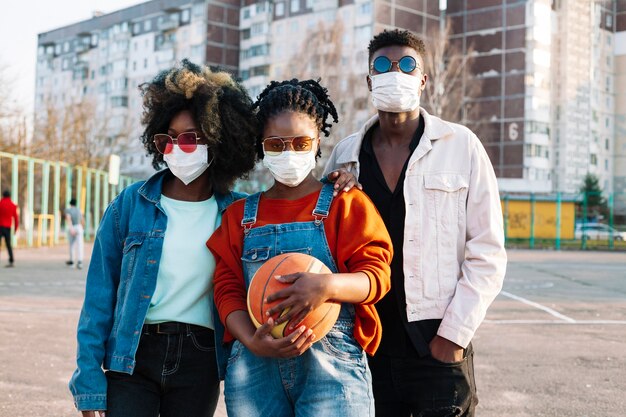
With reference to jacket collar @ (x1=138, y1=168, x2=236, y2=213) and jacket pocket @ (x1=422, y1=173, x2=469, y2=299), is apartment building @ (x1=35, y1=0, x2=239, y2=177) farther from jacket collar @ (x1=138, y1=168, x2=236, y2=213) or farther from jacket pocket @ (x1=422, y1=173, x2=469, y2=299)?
jacket pocket @ (x1=422, y1=173, x2=469, y2=299)

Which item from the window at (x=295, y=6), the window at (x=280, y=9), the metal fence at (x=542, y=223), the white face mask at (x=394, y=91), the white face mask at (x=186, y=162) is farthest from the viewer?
the window at (x=280, y=9)

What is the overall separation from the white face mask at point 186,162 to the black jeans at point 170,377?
704mm

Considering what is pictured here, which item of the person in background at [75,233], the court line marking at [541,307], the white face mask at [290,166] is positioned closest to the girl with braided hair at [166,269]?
the white face mask at [290,166]

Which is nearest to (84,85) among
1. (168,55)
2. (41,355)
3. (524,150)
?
(168,55)

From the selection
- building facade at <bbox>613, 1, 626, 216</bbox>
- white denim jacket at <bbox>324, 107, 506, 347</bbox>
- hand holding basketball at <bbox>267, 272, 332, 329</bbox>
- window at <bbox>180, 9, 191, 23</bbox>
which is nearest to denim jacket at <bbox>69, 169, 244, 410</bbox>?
hand holding basketball at <bbox>267, 272, 332, 329</bbox>

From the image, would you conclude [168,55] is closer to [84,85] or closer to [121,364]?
[84,85]

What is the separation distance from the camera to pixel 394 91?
3.86 m

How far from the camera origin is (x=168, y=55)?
87.2 metres

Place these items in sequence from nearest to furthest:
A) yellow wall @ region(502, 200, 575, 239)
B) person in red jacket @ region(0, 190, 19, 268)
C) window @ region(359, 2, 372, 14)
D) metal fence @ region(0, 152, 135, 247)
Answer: person in red jacket @ region(0, 190, 19, 268), metal fence @ region(0, 152, 135, 247), yellow wall @ region(502, 200, 575, 239), window @ region(359, 2, 372, 14)

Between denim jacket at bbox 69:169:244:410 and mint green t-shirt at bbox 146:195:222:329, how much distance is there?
0.16ft

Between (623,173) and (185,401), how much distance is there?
273 feet

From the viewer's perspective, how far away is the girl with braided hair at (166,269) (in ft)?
10.8

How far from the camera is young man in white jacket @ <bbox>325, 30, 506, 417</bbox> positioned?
3.57 m

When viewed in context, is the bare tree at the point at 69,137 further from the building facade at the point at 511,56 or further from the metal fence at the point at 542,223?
the metal fence at the point at 542,223
